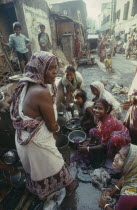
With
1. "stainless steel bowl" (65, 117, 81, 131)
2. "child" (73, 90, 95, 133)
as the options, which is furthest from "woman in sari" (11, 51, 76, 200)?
"stainless steel bowl" (65, 117, 81, 131)

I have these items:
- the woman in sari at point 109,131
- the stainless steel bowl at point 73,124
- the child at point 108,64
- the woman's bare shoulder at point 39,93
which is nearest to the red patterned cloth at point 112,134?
the woman in sari at point 109,131

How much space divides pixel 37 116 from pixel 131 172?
1.38 meters

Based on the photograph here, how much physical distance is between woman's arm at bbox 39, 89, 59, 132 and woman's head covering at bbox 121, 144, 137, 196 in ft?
3.25

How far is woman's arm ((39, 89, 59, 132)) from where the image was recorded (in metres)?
1.57

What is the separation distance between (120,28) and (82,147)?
22.6m

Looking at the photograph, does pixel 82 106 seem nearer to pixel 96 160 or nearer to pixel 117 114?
pixel 117 114

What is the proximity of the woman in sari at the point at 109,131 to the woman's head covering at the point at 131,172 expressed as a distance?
2.31 feet

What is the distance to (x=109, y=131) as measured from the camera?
109 inches

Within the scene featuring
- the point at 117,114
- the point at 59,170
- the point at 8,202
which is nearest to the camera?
the point at 59,170

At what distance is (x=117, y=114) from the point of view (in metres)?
3.63

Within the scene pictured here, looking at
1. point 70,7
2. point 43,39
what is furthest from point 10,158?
point 70,7

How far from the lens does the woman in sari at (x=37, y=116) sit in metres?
1.61

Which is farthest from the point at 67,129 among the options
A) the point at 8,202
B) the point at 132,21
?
the point at 132,21

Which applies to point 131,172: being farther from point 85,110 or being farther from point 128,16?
point 128,16
